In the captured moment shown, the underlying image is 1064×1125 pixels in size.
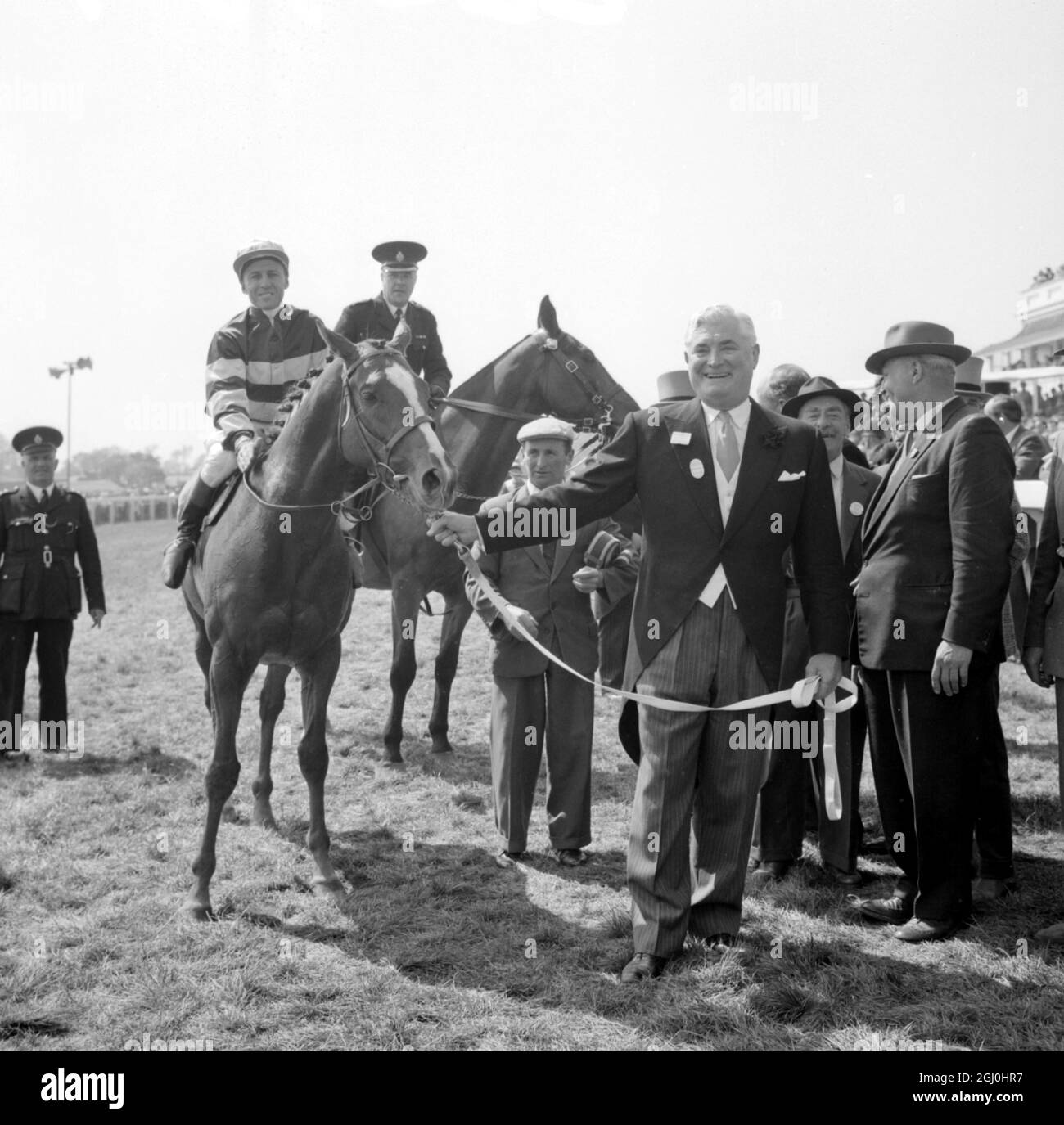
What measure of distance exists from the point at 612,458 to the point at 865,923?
8.18 ft

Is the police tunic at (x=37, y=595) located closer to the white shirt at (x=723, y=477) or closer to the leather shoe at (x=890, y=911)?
the white shirt at (x=723, y=477)

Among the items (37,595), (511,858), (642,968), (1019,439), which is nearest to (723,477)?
(642,968)

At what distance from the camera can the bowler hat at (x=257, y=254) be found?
5.89 m

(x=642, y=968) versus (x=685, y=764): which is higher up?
(x=685, y=764)

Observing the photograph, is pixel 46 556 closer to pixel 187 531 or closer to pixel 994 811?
pixel 187 531

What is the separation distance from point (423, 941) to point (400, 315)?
502cm

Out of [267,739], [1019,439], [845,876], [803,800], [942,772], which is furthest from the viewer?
[1019,439]

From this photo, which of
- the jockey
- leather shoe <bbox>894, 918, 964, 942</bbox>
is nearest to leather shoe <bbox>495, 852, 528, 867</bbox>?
leather shoe <bbox>894, 918, 964, 942</bbox>

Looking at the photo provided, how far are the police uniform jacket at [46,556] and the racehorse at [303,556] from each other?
3.37m

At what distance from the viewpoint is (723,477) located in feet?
13.8

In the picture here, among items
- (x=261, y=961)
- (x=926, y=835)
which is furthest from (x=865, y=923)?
(x=261, y=961)

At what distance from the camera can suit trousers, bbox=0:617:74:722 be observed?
27.1 ft

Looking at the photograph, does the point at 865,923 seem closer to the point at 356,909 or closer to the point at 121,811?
the point at 356,909

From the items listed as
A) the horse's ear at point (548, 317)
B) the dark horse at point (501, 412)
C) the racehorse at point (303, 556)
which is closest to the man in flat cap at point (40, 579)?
the dark horse at point (501, 412)
